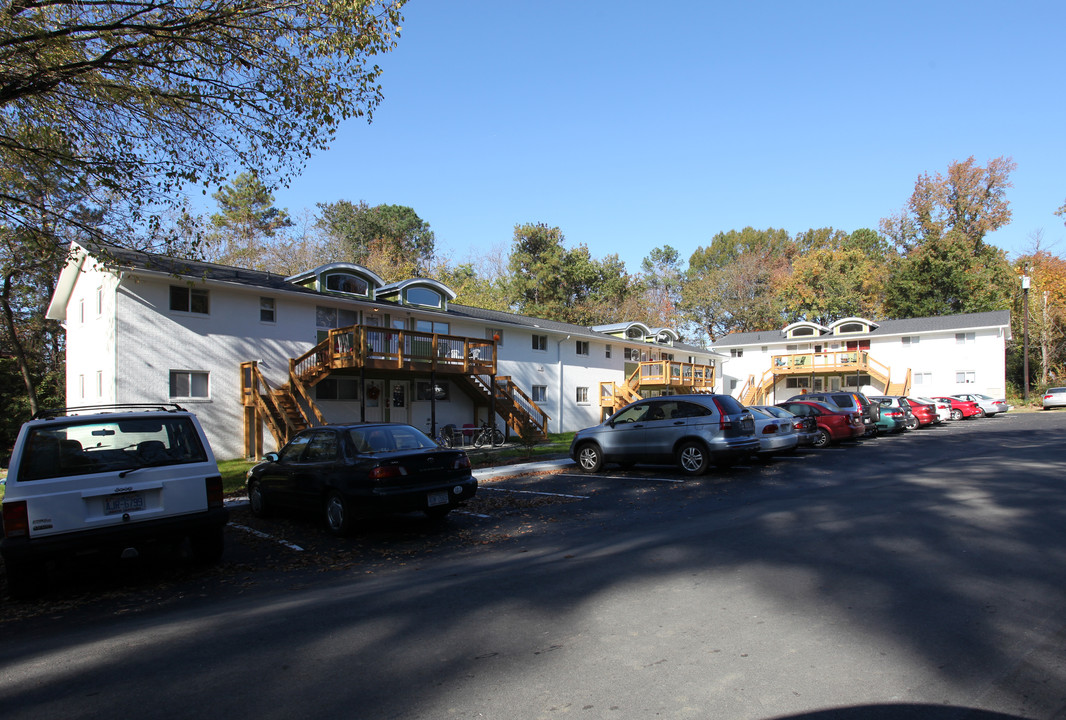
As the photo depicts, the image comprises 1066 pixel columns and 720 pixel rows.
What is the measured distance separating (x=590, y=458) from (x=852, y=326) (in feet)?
126

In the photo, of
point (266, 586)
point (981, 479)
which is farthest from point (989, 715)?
point (981, 479)

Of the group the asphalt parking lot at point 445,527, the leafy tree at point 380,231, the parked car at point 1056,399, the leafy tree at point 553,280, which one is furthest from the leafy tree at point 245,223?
the parked car at point 1056,399

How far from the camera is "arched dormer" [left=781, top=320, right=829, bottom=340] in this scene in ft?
154

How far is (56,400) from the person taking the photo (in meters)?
32.1

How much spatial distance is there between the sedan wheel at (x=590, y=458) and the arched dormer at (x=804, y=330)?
121 ft

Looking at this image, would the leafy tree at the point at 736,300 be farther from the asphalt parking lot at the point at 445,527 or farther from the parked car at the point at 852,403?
the asphalt parking lot at the point at 445,527

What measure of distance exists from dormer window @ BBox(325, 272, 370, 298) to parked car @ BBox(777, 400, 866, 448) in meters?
15.8

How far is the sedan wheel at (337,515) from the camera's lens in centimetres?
846

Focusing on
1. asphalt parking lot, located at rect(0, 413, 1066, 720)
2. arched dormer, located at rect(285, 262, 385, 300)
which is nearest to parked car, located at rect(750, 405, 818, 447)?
asphalt parking lot, located at rect(0, 413, 1066, 720)

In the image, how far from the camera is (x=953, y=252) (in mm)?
51781

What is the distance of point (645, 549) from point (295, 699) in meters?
4.20

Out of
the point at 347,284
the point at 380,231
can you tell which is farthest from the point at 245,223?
the point at 347,284

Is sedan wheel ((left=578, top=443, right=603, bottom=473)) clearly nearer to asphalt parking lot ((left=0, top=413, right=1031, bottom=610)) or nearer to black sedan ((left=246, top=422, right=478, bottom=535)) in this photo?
asphalt parking lot ((left=0, top=413, right=1031, bottom=610))

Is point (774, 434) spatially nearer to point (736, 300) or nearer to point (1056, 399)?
point (1056, 399)
